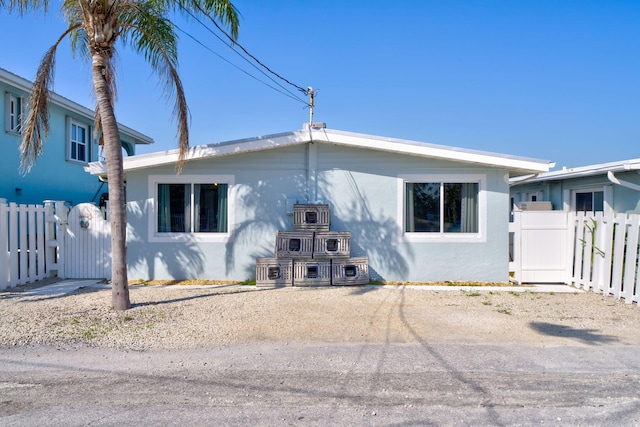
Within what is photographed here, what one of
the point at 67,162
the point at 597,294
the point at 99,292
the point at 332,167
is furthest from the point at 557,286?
the point at 67,162

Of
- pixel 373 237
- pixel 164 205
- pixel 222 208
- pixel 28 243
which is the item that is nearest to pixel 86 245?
pixel 28 243

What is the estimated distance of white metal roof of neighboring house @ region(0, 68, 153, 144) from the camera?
11790 millimetres

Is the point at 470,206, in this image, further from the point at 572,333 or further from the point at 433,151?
the point at 572,333

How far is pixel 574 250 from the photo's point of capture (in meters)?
9.46

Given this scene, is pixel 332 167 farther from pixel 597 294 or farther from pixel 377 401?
pixel 377 401

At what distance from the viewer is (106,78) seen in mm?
7227

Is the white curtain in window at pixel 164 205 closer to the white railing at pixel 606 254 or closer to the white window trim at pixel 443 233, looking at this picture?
the white window trim at pixel 443 233

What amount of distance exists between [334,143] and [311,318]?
4316 millimetres

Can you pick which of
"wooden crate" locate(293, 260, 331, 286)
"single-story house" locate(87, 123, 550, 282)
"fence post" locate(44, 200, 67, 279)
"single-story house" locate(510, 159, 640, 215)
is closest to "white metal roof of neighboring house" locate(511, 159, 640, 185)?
"single-story house" locate(510, 159, 640, 215)

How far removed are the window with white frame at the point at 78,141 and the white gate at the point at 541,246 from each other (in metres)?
14.3

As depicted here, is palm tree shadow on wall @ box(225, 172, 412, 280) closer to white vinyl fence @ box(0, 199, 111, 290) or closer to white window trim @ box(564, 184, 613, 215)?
white vinyl fence @ box(0, 199, 111, 290)

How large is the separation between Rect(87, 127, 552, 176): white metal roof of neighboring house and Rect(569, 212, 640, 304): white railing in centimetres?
150

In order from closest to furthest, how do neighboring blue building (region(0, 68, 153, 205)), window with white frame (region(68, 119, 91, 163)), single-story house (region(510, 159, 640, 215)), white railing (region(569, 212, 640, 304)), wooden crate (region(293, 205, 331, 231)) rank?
white railing (region(569, 212, 640, 304)) → wooden crate (region(293, 205, 331, 231)) → single-story house (region(510, 159, 640, 215)) → neighboring blue building (region(0, 68, 153, 205)) → window with white frame (region(68, 119, 91, 163))

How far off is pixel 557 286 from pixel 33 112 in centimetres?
1048
